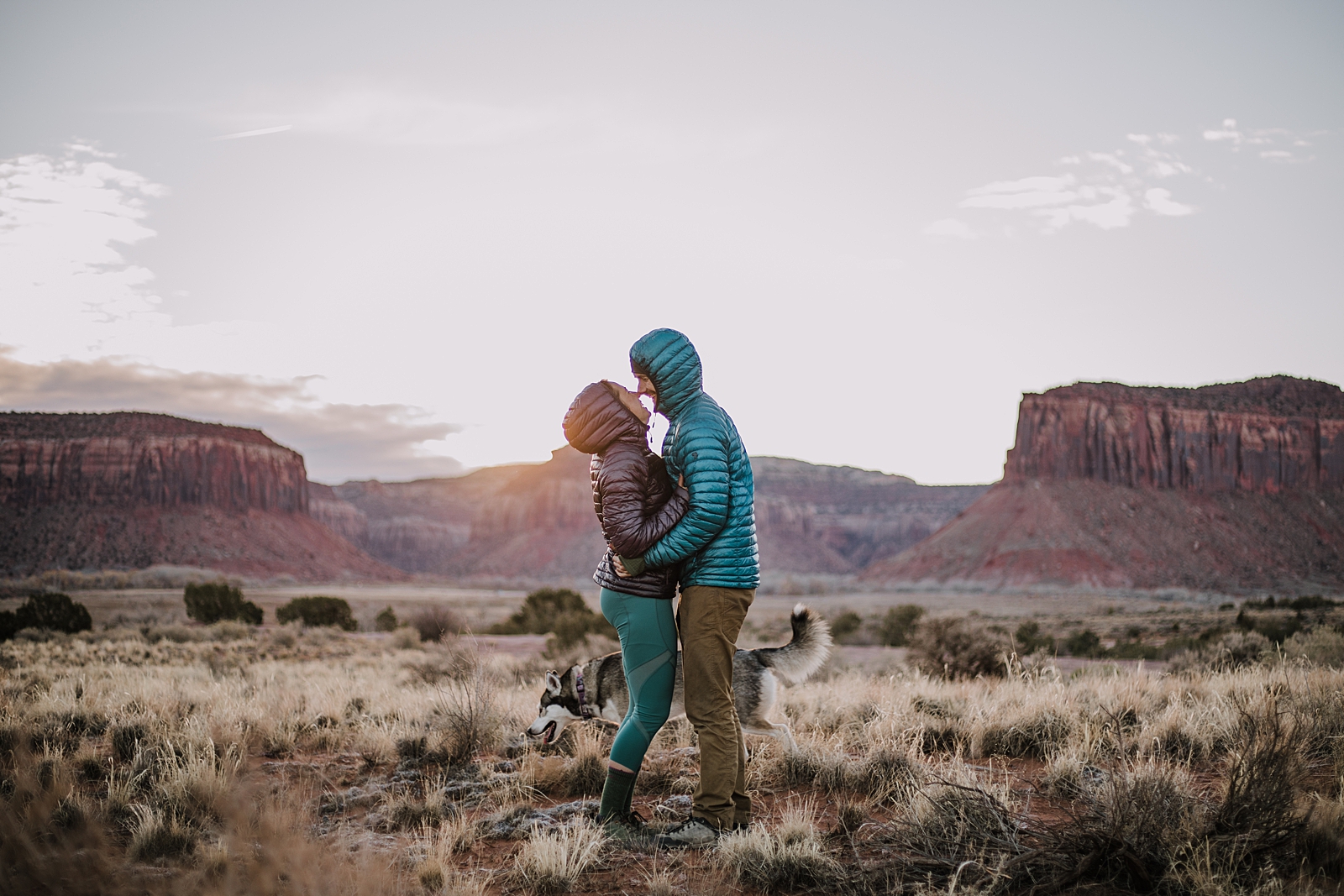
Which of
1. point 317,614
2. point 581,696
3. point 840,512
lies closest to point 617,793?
point 581,696

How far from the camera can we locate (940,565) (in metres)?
86.1

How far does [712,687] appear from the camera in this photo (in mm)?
3891

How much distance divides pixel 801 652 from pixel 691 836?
1905mm

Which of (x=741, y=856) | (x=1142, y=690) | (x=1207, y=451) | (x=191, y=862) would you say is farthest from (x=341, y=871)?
(x=1207, y=451)

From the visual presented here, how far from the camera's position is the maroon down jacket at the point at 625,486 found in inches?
148

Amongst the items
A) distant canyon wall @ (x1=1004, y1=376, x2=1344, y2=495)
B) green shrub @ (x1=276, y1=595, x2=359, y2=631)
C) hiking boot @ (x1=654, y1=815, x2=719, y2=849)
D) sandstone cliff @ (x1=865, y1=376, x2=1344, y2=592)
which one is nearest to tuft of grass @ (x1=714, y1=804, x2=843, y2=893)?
hiking boot @ (x1=654, y1=815, x2=719, y2=849)

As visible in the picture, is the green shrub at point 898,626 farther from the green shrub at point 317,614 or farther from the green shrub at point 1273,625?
the green shrub at point 317,614

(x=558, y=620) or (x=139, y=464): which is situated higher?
(x=139, y=464)

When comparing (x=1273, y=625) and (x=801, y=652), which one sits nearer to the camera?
(x=801, y=652)

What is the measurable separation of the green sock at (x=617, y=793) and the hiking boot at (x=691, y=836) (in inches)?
9.7

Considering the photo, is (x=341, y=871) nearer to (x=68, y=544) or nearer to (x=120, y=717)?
(x=120, y=717)

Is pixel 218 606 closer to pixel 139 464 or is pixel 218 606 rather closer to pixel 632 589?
pixel 632 589

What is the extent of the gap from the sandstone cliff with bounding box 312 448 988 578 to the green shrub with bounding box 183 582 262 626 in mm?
80393

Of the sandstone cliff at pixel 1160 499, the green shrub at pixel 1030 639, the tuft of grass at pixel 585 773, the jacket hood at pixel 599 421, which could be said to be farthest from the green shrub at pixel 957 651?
the sandstone cliff at pixel 1160 499
